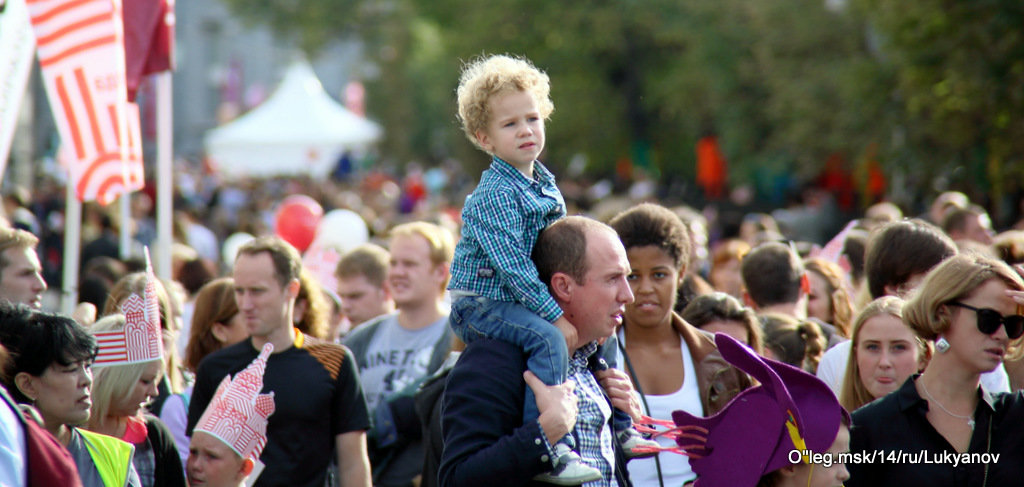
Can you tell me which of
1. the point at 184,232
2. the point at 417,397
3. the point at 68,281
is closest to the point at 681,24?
the point at 184,232

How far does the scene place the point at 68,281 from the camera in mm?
7730

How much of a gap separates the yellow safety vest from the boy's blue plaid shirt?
1.20m

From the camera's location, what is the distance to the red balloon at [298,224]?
1131cm

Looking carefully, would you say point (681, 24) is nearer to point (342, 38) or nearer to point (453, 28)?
point (453, 28)

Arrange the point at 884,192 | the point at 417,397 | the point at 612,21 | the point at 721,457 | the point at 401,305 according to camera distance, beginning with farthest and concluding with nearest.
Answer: the point at 612,21 < the point at 884,192 < the point at 401,305 < the point at 417,397 < the point at 721,457

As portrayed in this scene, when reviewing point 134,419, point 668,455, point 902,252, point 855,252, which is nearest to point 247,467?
point 134,419

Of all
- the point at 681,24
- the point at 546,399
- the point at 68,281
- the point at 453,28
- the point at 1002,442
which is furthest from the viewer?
the point at 453,28

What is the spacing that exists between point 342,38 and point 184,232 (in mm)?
38355

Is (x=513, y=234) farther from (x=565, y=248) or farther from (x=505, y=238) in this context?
(x=565, y=248)

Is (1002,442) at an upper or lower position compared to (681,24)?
lower

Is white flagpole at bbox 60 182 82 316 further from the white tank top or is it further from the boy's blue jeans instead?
the boy's blue jeans

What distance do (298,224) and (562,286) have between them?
8385 millimetres

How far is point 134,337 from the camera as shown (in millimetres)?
4352

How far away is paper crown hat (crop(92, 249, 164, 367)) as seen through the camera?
4344 mm
